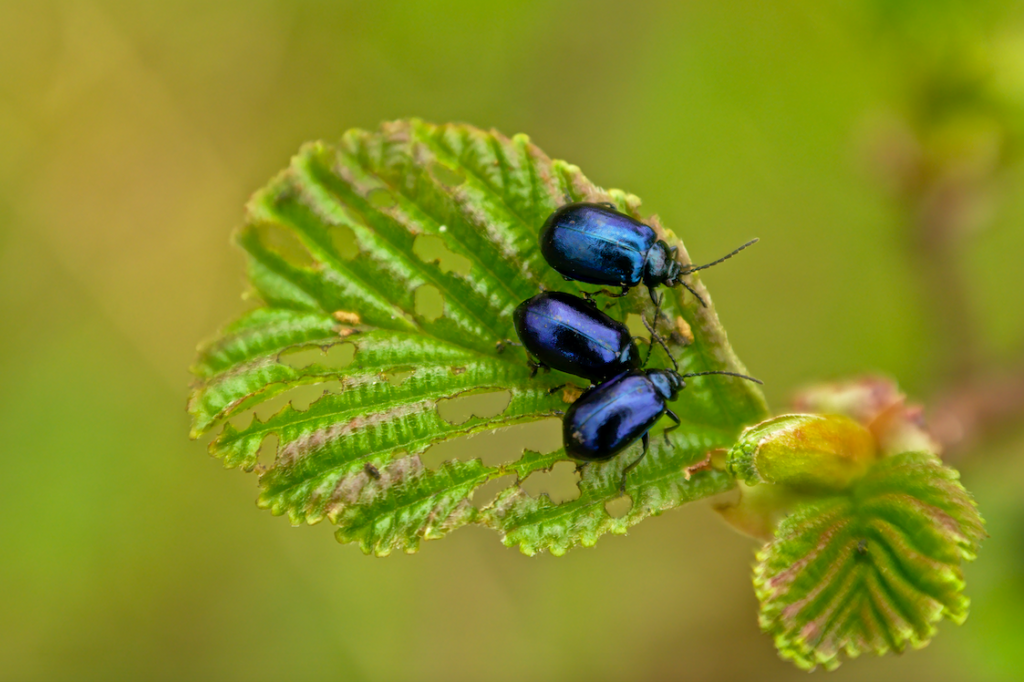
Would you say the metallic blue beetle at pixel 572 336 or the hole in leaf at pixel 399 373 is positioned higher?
the hole in leaf at pixel 399 373

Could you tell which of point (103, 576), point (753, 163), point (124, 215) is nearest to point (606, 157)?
point (753, 163)

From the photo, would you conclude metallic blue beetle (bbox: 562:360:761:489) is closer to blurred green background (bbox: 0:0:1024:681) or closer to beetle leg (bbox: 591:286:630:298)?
beetle leg (bbox: 591:286:630:298)

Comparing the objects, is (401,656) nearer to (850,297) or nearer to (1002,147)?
(850,297)

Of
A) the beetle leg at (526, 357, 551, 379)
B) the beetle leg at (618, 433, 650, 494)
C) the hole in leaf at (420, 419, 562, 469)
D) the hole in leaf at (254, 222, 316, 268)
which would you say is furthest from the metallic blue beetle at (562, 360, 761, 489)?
the hole in leaf at (420, 419, 562, 469)

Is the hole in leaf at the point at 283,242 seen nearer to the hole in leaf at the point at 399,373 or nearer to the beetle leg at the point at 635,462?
the hole in leaf at the point at 399,373

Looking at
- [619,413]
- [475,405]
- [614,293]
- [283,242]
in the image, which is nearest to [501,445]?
[475,405]

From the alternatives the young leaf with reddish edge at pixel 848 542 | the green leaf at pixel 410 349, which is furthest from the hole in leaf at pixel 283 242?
the young leaf with reddish edge at pixel 848 542
